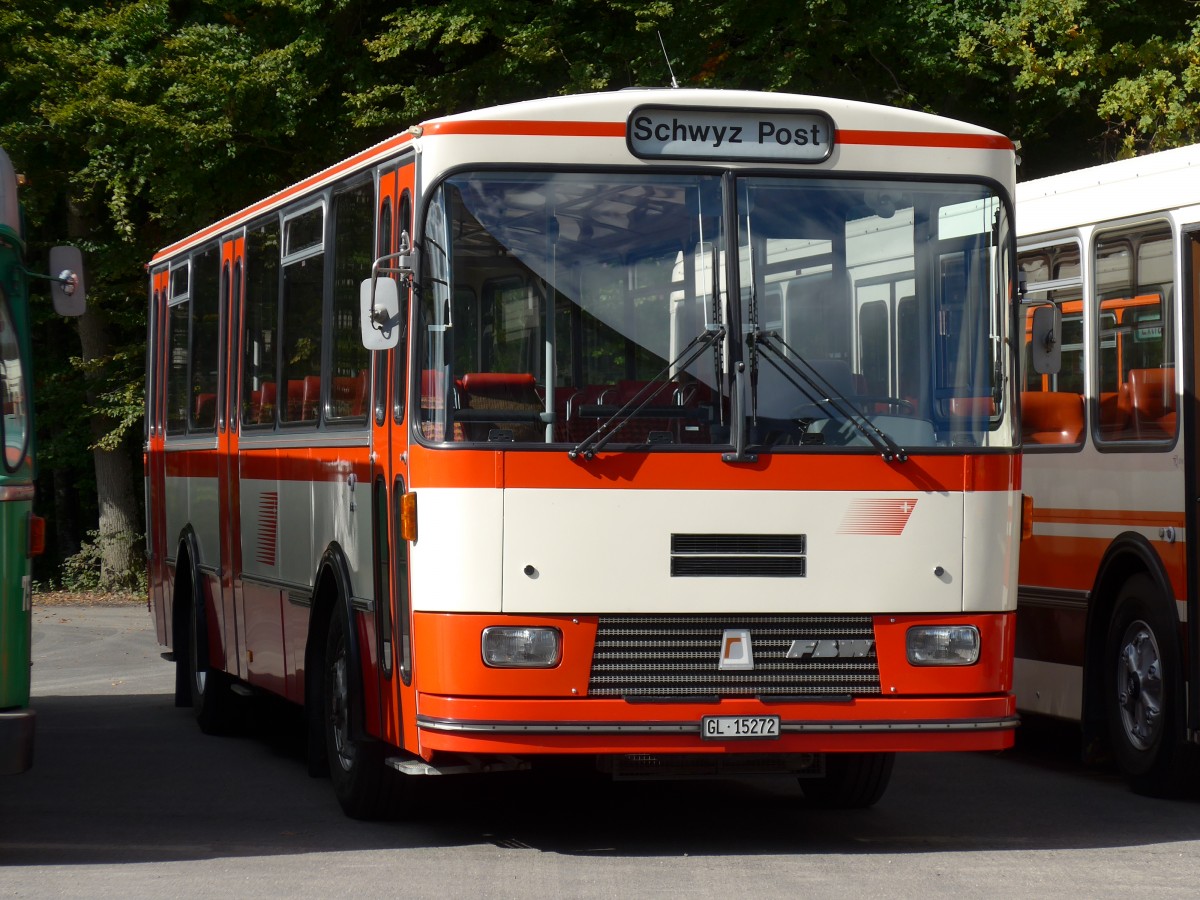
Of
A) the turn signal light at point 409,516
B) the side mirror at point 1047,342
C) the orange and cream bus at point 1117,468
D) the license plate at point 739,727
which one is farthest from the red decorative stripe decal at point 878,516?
the orange and cream bus at point 1117,468

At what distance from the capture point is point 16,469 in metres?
9.14

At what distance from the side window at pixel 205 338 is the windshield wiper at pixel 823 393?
6.20 meters

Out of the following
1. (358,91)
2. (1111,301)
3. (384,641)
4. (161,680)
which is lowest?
(161,680)

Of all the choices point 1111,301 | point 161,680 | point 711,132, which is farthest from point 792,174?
point 161,680

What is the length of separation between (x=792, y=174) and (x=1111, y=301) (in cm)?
358

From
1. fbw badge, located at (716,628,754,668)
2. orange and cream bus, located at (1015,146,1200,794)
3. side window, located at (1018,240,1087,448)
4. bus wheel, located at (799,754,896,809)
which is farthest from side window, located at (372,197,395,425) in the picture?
side window, located at (1018,240,1087,448)

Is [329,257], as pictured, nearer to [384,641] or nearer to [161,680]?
[384,641]

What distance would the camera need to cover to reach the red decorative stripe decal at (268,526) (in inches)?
492

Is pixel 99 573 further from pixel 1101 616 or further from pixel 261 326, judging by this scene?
pixel 1101 616

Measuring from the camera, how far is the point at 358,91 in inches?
940

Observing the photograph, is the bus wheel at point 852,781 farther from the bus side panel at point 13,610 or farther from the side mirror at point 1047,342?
the bus side panel at point 13,610

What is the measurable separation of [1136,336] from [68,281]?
5820 millimetres

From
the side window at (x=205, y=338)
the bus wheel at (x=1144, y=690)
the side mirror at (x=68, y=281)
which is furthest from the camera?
the side window at (x=205, y=338)

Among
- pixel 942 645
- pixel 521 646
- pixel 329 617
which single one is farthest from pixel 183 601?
pixel 942 645
